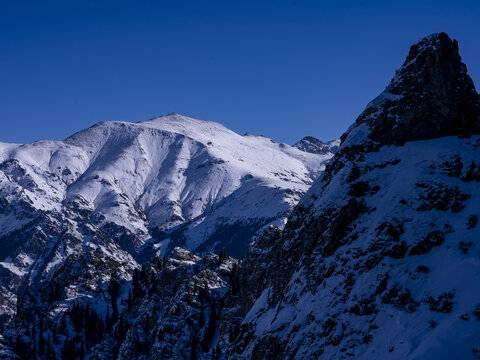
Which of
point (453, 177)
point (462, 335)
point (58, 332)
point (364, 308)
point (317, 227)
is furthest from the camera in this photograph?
point (58, 332)

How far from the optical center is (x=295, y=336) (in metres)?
64.8

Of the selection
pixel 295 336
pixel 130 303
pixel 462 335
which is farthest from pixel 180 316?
pixel 462 335

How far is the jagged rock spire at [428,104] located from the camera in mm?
78125

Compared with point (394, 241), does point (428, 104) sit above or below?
above

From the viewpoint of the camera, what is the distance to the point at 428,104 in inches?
3086

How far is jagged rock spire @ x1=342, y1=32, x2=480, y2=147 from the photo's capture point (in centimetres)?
7812

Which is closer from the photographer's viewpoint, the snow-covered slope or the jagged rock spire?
the snow-covered slope

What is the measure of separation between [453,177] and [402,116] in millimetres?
13298

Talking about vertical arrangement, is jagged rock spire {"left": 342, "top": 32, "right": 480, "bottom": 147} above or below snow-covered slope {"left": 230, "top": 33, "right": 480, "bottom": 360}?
above

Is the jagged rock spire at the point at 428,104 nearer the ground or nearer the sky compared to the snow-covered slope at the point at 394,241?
nearer the sky

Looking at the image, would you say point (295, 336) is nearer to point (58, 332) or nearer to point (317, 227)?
point (317, 227)

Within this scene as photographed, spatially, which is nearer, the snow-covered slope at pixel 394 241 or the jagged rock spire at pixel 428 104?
the snow-covered slope at pixel 394 241

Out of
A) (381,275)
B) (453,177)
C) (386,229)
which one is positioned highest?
(453,177)

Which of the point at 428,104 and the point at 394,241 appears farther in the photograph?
the point at 428,104
